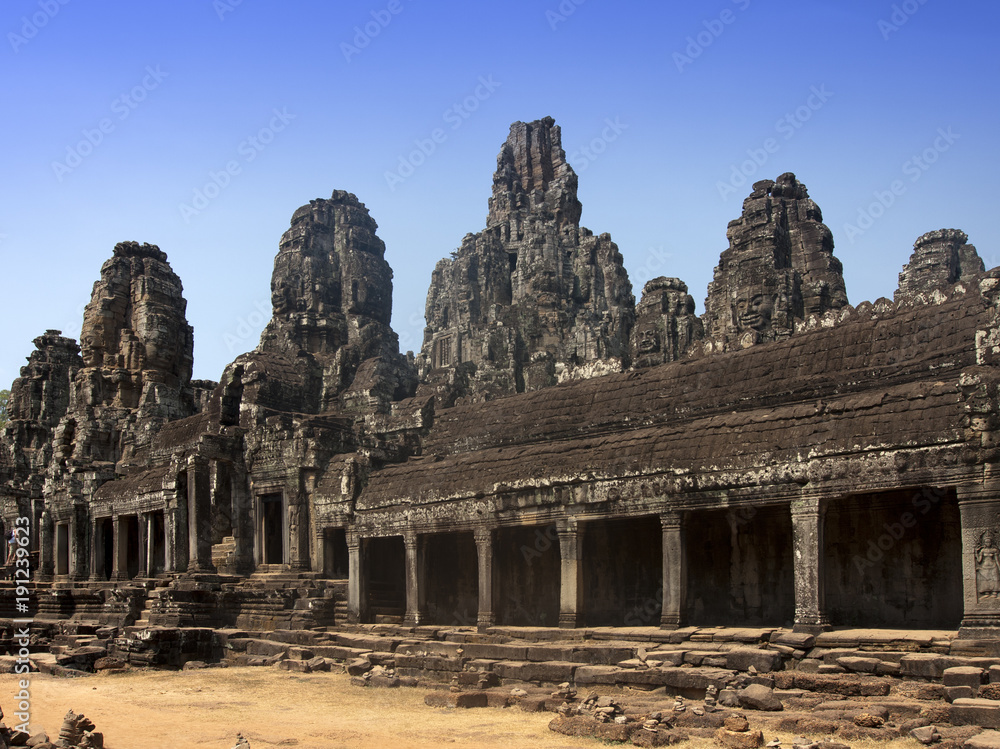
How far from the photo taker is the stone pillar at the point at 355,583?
2288 cm

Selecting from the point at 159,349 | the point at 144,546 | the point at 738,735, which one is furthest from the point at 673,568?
the point at 159,349

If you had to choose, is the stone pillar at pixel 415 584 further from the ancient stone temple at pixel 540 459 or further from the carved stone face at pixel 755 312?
the carved stone face at pixel 755 312

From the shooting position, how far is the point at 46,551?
34969mm

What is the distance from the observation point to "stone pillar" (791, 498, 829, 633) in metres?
14.7

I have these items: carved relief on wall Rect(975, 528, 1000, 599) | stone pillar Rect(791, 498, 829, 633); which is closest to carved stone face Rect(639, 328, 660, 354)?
stone pillar Rect(791, 498, 829, 633)

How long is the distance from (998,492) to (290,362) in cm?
2378

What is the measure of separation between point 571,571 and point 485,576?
2.33 metres

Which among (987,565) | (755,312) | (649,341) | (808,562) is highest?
(755,312)

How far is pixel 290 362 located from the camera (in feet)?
107

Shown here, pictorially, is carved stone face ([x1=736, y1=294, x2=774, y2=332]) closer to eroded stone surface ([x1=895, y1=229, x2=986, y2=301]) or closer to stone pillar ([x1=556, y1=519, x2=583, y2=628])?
stone pillar ([x1=556, y1=519, x2=583, y2=628])

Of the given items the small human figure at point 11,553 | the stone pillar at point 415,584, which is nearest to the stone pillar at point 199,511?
the stone pillar at point 415,584

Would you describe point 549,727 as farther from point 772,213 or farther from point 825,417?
point 772,213

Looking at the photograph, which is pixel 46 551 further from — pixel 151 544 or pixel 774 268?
pixel 774 268

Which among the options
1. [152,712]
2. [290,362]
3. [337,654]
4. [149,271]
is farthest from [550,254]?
[152,712]
